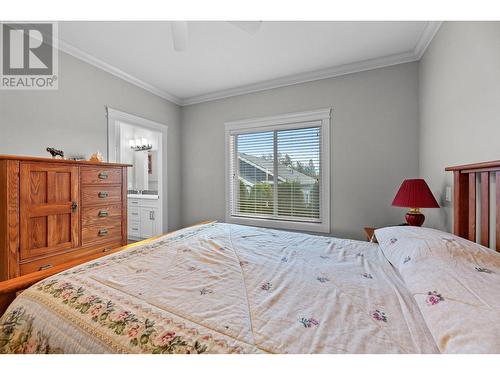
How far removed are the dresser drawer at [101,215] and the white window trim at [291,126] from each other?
1538mm

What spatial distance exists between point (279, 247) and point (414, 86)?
7.57ft

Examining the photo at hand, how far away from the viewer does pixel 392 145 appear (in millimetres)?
2387

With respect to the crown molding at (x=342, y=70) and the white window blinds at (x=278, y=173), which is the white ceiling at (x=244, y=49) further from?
the white window blinds at (x=278, y=173)

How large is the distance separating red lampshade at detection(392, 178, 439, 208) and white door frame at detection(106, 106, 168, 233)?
302cm

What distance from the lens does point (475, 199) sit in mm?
1252

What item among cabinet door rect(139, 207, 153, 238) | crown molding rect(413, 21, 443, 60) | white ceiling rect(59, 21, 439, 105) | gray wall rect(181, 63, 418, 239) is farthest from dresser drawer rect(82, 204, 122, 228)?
crown molding rect(413, 21, 443, 60)

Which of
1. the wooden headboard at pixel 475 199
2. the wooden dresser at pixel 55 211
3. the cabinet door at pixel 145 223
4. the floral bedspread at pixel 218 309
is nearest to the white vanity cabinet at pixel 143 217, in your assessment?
the cabinet door at pixel 145 223

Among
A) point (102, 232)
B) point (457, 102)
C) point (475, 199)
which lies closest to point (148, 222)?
point (102, 232)

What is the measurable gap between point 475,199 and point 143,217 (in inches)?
166

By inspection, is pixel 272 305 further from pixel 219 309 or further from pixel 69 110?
pixel 69 110

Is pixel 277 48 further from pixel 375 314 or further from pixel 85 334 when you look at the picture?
pixel 85 334

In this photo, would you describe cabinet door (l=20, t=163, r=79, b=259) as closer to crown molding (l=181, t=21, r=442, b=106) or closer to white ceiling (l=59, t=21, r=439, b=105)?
white ceiling (l=59, t=21, r=439, b=105)
